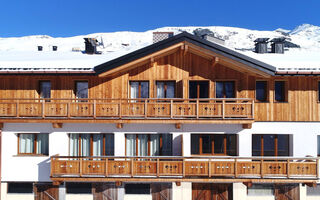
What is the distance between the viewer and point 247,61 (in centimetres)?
1241

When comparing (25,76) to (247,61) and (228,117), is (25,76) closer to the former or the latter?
(228,117)

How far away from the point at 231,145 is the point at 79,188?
948 centimetres

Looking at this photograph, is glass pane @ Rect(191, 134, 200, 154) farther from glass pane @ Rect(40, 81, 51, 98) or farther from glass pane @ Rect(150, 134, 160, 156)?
glass pane @ Rect(40, 81, 51, 98)

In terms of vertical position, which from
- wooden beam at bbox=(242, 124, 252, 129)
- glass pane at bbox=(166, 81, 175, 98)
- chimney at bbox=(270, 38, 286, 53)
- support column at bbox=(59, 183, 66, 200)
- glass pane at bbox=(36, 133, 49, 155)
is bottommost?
support column at bbox=(59, 183, 66, 200)

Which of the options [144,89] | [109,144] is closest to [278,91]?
[144,89]

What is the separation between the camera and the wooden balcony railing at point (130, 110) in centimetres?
1197

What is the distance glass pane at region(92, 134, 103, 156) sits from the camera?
527 inches

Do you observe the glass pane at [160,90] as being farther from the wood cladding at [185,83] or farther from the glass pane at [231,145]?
the glass pane at [231,145]

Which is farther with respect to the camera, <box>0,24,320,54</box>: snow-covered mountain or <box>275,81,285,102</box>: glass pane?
<box>0,24,320,54</box>: snow-covered mountain

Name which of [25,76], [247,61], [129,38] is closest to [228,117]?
[247,61]

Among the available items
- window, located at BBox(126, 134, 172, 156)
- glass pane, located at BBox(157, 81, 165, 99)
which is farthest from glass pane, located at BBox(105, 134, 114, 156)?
glass pane, located at BBox(157, 81, 165, 99)

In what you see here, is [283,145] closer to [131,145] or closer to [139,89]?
[131,145]

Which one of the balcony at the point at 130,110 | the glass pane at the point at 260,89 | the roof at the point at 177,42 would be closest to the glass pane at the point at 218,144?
the balcony at the point at 130,110

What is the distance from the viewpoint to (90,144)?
1336 cm
